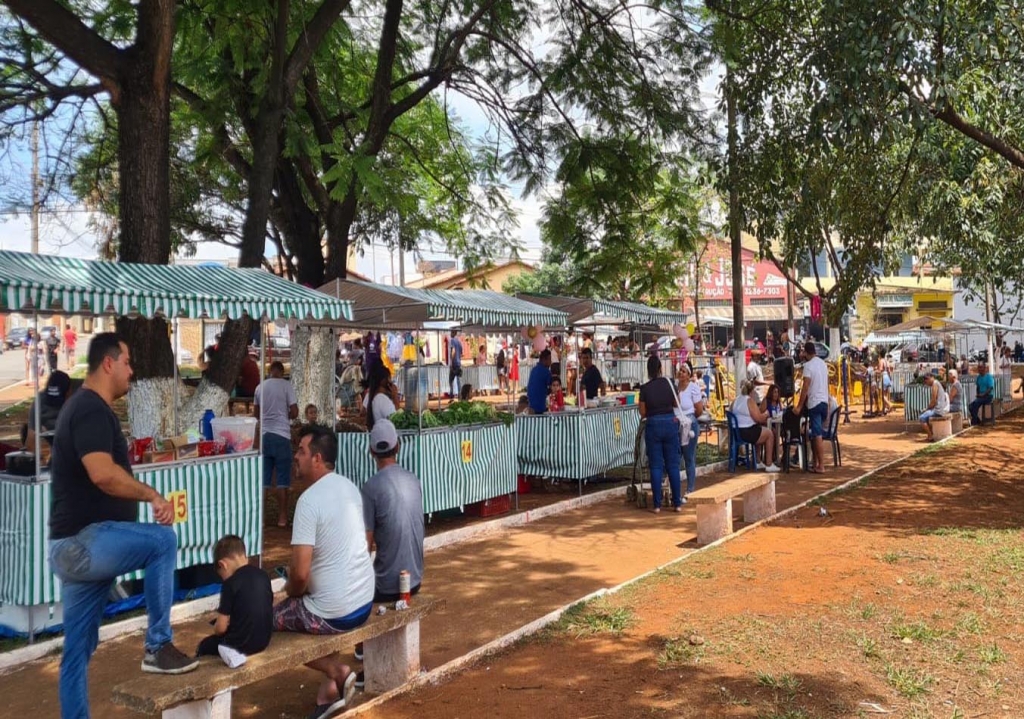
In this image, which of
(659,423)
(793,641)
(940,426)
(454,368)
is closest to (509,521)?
(659,423)

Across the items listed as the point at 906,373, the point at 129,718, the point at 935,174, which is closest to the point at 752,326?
the point at 906,373

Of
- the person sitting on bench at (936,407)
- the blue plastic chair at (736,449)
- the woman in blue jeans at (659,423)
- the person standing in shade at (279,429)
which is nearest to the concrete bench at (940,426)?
the person sitting on bench at (936,407)

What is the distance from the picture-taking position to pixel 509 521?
34.6ft

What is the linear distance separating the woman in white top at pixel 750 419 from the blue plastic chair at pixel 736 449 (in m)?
0.12

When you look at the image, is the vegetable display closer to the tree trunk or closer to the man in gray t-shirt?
the tree trunk

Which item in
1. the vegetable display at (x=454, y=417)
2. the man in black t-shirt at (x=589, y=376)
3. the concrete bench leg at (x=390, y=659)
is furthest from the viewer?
the man in black t-shirt at (x=589, y=376)

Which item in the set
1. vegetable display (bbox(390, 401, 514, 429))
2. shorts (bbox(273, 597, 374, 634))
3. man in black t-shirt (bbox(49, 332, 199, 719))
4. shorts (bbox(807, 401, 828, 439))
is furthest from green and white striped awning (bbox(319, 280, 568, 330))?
man in black t-shirt (bbox(49, 332, 199, 719))

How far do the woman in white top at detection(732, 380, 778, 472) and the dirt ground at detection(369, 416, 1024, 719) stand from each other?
14.5 feet

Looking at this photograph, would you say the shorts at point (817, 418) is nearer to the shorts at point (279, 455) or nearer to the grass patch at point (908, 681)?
the shorts at point (279, 455)

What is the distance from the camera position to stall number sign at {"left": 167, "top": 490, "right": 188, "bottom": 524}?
7.15 meters

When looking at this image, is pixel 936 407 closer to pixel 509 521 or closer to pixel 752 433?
pixel 752 433

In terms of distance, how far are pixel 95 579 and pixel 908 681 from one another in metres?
4.47

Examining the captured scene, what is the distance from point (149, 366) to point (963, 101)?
10.5 m

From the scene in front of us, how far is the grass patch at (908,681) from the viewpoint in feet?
16.6
